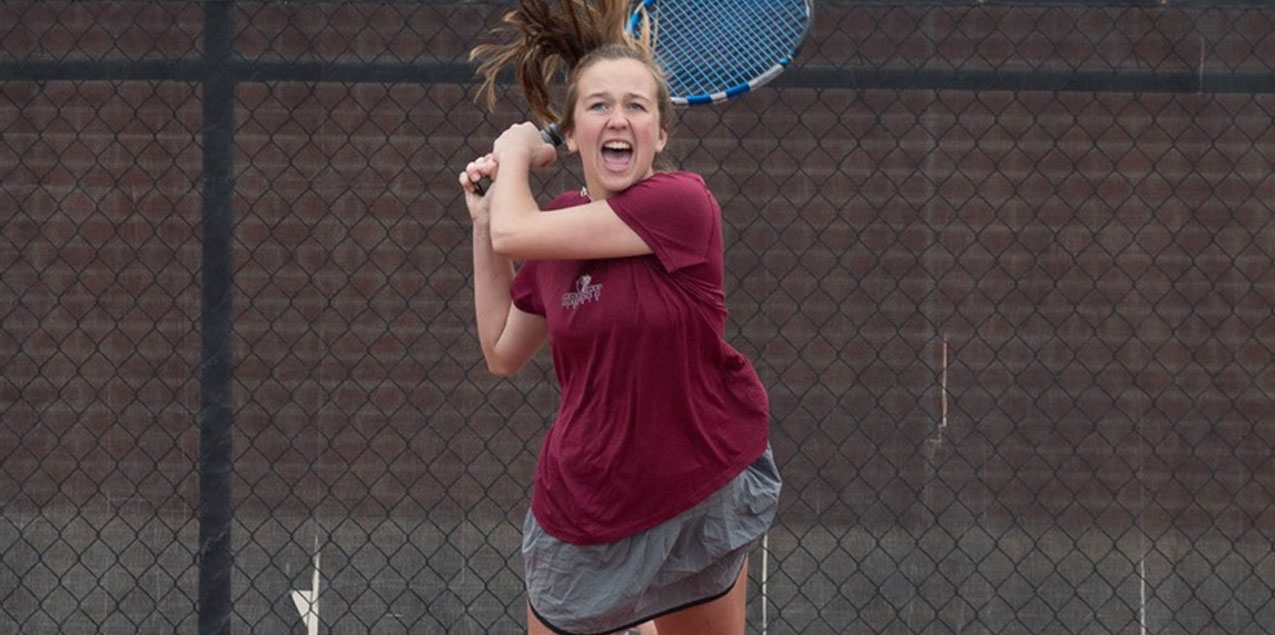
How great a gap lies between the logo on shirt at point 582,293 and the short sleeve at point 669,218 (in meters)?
0.12

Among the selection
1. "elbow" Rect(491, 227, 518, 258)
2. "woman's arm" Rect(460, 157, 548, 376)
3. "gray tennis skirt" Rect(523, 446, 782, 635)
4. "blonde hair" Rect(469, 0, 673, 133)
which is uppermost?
"blonde hair" Rect(469, 0, 673, 133)

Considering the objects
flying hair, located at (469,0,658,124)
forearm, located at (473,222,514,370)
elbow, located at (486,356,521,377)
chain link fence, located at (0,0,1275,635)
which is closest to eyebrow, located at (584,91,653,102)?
flying hair, located at (469,0,658,124)

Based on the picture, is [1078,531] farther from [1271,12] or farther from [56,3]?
[56,3]

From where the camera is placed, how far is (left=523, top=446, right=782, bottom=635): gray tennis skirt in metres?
2.95

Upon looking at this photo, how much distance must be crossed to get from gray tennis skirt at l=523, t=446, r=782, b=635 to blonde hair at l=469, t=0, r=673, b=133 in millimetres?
710

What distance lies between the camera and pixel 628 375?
286cm

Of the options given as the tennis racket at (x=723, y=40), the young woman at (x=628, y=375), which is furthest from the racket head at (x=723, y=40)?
the young woman at (x=628, y=375)

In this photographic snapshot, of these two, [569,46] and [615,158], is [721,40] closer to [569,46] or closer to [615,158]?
[569,46]

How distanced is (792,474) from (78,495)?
212 centimetres

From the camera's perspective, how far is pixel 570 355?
294 cm

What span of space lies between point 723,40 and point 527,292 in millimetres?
969

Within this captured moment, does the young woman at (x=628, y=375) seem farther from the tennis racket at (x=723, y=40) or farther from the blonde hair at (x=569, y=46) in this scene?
the tennis racket at (x=723, y=40)

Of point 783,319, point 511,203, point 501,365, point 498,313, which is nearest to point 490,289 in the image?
point 498,313

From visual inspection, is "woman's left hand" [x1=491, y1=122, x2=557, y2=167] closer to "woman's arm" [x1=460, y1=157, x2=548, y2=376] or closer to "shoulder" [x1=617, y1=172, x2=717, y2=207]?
"woman's arm" [x1=460, y1=157, x2=548, y2=376]
